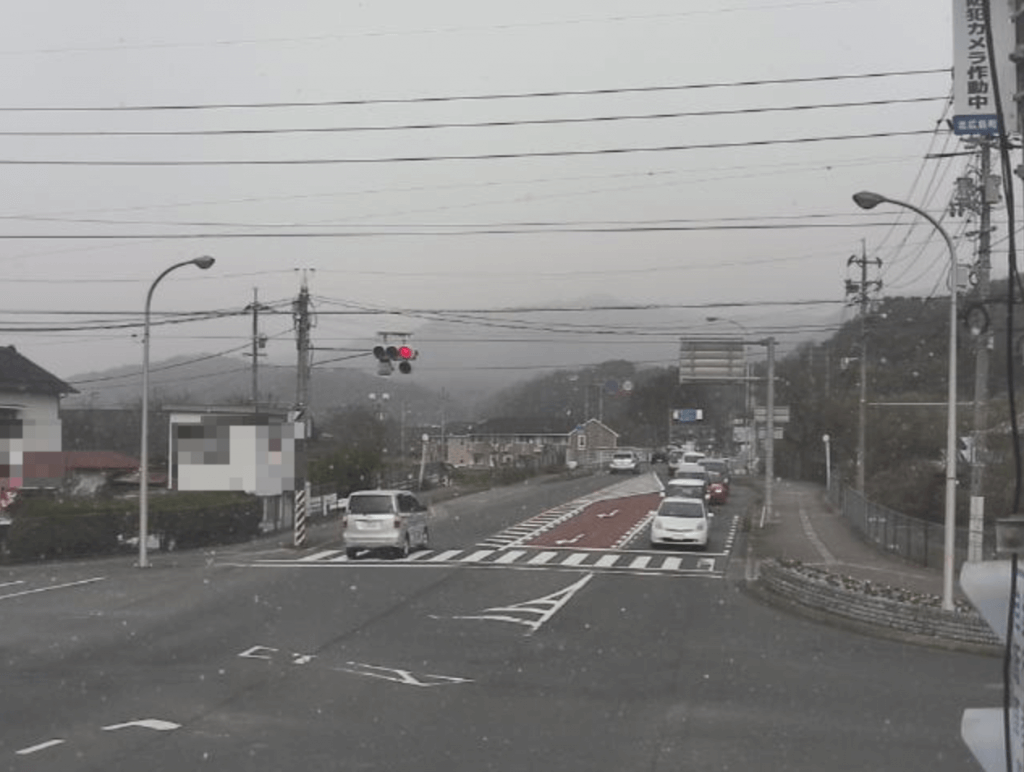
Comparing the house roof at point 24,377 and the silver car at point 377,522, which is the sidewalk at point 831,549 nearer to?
the silver car at point 377,522

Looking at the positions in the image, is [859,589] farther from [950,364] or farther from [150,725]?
[150,725]

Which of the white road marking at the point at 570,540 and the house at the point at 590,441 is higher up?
the white road marking at the point at 570,540

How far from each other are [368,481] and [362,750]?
39.1 meters

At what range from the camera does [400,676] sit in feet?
41.4

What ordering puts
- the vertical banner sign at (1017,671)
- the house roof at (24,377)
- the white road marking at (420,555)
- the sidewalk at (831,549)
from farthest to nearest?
1. the house roof at (24,377)
2. the white road marking at (420,555)
3. the sidewalk at (831,549)
4. the vertical banner sign at (1017,671)

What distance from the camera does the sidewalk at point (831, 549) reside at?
23.3 m

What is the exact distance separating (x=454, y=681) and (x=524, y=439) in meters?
124

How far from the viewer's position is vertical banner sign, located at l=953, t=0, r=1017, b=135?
376 centimetres

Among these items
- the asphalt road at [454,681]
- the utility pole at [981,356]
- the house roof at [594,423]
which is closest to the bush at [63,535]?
the asphalt road at [454,681]

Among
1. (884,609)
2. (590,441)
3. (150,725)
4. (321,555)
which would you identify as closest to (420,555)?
(321,555)

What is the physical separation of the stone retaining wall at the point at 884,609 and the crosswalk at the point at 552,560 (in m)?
6.12

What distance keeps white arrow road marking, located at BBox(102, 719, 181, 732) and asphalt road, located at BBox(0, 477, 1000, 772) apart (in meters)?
0.04

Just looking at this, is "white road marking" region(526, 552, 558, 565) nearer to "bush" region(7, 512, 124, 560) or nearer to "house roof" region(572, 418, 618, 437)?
"bush" region(7, 512, 124, 560)

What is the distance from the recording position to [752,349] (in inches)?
2057
